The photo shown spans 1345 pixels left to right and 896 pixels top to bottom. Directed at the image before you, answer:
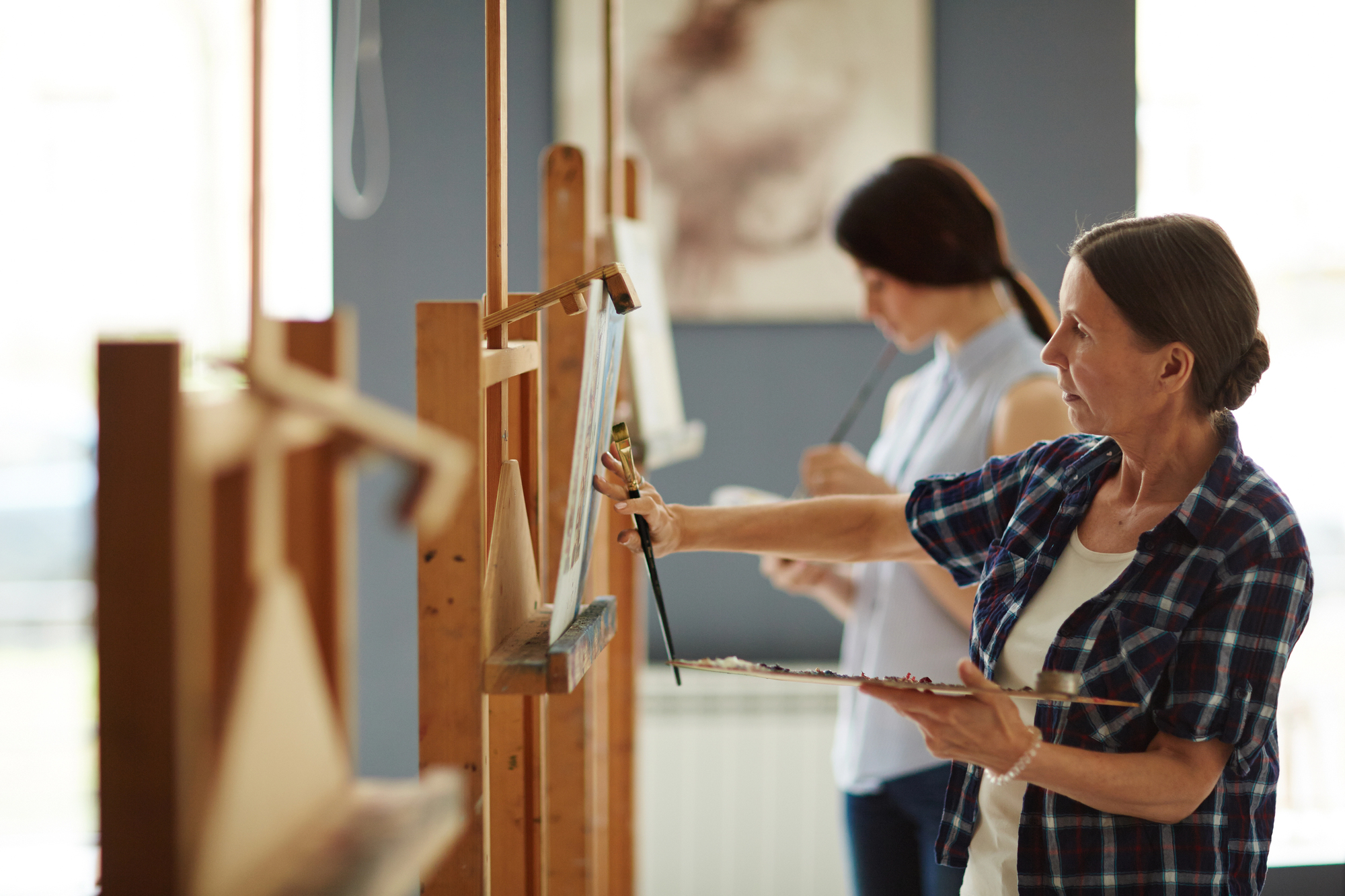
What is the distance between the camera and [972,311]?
1.65 m

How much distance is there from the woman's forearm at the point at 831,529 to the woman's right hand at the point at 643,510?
121 millimetres

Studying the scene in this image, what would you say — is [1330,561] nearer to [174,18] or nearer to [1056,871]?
[1056,871]

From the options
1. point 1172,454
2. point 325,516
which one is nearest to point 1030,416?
point 1172,454

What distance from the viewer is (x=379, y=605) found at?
2.81m

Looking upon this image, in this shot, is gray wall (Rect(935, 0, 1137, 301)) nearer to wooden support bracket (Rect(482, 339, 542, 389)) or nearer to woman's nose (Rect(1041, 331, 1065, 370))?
woman's nose (Rect(1041, 331, 1065, 370))

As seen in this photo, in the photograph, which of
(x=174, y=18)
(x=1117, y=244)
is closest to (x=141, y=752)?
(x=1117, y=244)

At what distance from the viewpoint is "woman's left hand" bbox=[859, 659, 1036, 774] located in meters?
0.96

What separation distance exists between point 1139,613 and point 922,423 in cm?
75

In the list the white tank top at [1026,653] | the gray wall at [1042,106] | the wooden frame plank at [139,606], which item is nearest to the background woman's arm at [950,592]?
the white tank top at [1026,653]

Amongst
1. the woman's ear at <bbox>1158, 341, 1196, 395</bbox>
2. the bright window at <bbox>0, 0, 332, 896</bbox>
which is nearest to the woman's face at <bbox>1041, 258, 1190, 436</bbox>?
the woman's ear at <bbox>1158, 341, 1196, 395</bbox>

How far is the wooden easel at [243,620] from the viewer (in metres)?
0.46

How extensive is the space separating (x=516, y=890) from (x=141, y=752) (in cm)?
82

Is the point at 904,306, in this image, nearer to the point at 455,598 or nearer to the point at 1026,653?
the point at 1026,653

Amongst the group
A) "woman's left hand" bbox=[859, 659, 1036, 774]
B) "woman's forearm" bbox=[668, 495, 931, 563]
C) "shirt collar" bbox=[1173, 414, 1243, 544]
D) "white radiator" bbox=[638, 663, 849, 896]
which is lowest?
"white radiator" bbox=[638, 663, 849, 896]
